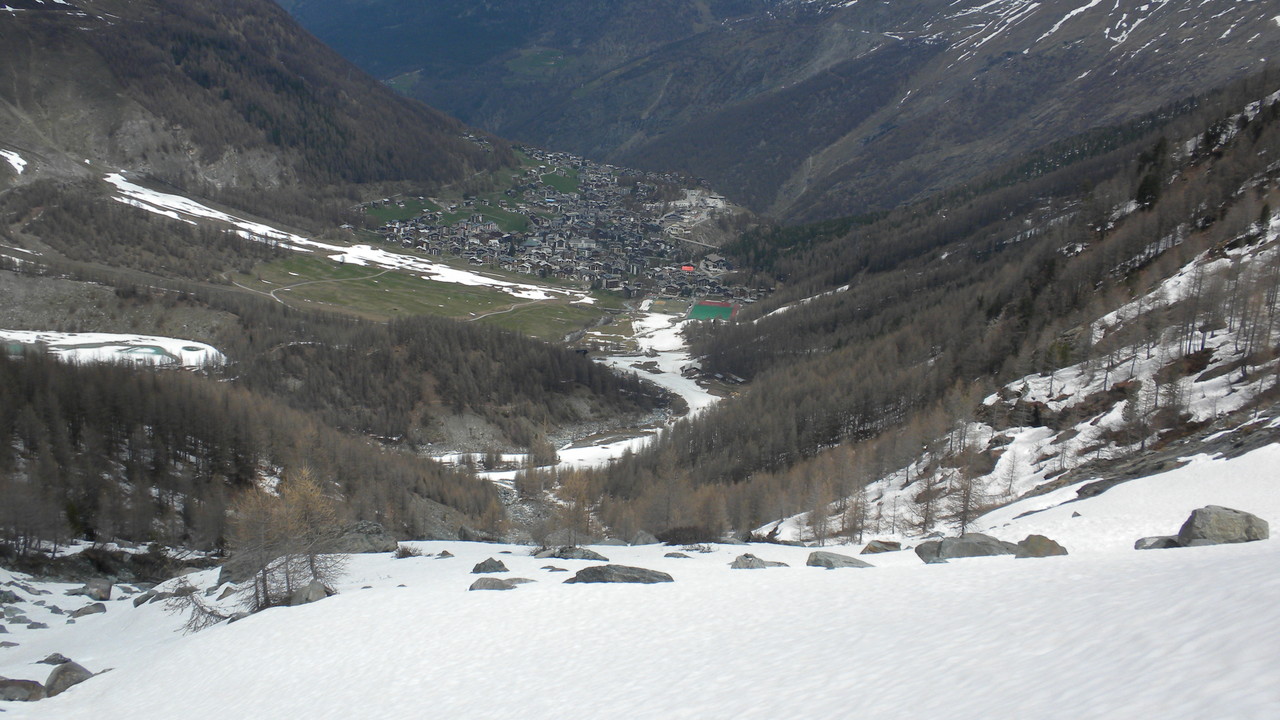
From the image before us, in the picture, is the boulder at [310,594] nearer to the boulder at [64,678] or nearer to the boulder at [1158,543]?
the boulder at [64,678]

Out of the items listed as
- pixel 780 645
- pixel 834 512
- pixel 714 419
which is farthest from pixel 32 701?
pixel 714 419

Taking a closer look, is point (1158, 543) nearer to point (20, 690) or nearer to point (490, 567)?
point (490, 567)

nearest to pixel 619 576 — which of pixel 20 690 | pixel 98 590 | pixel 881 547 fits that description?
pixel 881 547

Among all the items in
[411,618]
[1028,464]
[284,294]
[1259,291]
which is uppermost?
[284,294]

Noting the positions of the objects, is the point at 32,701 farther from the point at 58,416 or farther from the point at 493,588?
the point at 58,416

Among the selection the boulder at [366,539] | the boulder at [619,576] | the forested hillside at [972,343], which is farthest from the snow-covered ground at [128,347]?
the boulder at [619,576]
